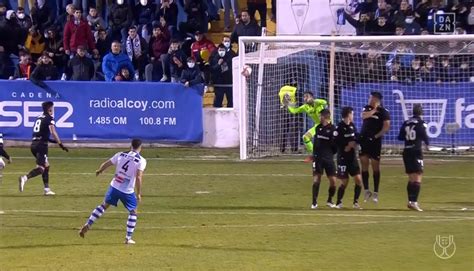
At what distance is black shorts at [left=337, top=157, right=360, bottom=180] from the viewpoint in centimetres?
2173

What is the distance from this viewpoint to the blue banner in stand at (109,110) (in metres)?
32.6

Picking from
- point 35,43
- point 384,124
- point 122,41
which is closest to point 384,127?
point 384,124

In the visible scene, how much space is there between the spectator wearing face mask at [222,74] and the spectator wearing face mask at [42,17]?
636cm

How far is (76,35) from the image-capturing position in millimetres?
34969

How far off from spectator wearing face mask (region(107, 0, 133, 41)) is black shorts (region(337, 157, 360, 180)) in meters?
15.7

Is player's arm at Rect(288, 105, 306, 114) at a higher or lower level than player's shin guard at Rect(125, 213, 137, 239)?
higher

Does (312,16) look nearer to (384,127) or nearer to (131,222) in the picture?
(384,127)

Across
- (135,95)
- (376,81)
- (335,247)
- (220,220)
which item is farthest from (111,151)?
(335,247)

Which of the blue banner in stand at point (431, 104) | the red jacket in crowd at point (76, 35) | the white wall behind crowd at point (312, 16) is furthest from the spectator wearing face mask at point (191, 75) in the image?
the blue banner in stand at point (431, 104)

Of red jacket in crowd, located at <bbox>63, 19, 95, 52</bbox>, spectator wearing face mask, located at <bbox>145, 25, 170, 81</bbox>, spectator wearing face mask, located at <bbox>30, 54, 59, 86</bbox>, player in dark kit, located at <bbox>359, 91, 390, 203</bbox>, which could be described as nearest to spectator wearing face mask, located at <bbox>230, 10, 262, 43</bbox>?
spectator wearing face mask, located at <bbox>145, 25, 170, 81</bbox>

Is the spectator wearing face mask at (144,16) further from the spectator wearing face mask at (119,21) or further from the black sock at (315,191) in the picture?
the black sock at (315,191)

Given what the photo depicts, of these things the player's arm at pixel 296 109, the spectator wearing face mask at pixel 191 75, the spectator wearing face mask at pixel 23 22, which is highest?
the spectator wearing face mask at pixel 23 22

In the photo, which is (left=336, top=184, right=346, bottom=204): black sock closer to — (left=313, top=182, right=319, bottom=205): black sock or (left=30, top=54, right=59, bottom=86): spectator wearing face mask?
(left=313, top=182, right=319, bottom=205): black sock

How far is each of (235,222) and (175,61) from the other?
14102 millimetres
